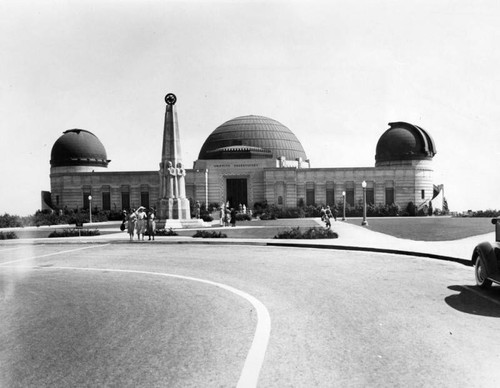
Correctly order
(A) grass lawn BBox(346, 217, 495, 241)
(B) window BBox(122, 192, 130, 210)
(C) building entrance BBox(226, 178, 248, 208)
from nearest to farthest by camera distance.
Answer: (A) grass lawn BBox(346, 217, 495, 241)
(B) window BBox(122, 192, 130, 210)
(C) building entrance BBox(226, 178, 248, 208)

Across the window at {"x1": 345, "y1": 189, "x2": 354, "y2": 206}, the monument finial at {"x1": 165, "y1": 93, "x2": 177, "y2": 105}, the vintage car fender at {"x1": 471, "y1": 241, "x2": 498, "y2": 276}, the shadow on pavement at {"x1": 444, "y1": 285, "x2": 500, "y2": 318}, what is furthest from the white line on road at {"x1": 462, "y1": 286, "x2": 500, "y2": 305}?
the window at {"x1": 345, "y1": 189, "x2": 354, "y2": 206}

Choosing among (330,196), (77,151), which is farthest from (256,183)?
(77,151)

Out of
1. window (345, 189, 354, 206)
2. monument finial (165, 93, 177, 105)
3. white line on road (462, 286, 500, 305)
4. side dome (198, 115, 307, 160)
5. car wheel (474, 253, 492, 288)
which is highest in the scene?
side dome (198, 115, 307, 160)

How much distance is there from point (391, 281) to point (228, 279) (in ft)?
11.9

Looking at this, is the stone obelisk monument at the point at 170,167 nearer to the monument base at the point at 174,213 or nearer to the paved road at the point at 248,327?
the monument base at the point at 174,213

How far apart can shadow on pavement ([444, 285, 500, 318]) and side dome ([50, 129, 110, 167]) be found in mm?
73889

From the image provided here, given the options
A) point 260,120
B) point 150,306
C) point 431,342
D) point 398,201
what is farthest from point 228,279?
point 260,120

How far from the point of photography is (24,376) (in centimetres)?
513

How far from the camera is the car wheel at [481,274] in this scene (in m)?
9.70

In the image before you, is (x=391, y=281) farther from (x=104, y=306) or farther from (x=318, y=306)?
(x=104, y=306)

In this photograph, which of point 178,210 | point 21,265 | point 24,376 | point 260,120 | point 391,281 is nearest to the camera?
point 24,376

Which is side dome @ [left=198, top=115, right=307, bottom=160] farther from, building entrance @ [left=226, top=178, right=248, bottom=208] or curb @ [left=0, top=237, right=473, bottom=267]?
curb @ [left=0, top=237, right=473, bottom=267]

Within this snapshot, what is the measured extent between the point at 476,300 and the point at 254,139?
72404mm

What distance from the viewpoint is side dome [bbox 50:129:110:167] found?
253ft
